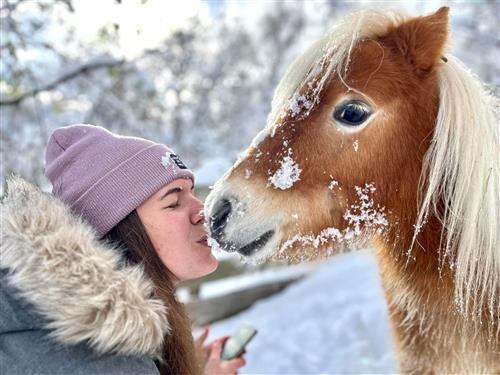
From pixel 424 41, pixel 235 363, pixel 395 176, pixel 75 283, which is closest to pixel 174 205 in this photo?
pixel 75 283

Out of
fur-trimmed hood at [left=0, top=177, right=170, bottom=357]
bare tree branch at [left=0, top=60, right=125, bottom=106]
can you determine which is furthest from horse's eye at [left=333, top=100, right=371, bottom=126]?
bare tree branch at [left=0, top=60, right=125, bottom=106]

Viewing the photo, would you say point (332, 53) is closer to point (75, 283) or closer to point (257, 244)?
point (257, 244)

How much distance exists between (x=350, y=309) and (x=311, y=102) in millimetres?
3911

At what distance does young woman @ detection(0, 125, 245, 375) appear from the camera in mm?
1199

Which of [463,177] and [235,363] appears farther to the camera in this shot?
[235,363]

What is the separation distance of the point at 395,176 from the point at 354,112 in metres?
0.28

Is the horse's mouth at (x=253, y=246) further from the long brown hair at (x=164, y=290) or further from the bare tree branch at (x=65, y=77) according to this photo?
the bare tree branch at (x=65, y=77)

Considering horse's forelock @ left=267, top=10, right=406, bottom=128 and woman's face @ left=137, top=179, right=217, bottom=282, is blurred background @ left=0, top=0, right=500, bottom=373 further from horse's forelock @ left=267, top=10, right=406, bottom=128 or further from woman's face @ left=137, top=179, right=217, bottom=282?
woman's face @ left=137, top=179, right=217, bottom=282

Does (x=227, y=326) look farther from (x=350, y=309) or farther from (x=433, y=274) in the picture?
(x=433, y=274)

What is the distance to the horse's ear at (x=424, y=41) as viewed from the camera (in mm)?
1755

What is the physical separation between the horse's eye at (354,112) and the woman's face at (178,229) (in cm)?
62

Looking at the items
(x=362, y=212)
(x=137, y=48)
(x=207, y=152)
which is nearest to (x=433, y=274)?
(x=362, y=212)

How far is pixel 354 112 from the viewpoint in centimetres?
176

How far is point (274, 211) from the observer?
1.73 meters
